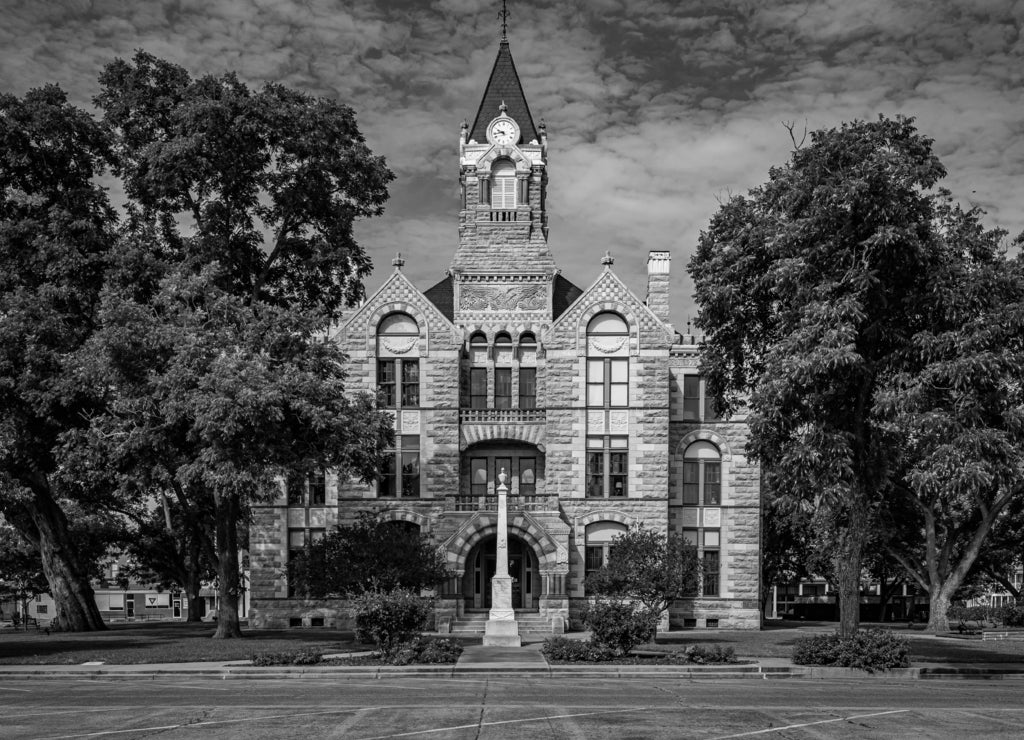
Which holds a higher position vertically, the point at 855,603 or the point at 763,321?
the point at 763,321

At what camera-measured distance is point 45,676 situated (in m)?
26.6

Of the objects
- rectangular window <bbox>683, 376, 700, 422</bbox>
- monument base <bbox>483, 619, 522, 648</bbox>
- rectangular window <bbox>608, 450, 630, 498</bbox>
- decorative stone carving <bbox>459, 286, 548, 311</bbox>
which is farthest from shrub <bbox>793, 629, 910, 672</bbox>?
decorative stone carving <bbox>459, 286, 548, 311</bbox>

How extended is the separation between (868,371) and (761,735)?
1472 centimetres

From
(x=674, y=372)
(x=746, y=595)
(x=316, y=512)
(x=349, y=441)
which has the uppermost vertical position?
(x=674, y=372)

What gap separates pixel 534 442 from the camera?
4906 cm

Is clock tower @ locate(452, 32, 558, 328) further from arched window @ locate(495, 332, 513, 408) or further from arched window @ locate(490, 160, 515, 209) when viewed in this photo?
arched window @ locate(495, 332, 513, 408)

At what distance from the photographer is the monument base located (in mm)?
35094

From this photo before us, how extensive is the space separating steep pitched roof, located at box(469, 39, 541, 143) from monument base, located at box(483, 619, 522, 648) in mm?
26221

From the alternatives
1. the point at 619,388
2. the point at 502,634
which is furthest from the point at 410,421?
the point at 502,634

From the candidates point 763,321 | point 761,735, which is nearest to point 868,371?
point 763,321

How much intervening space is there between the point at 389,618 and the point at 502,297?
2371cm

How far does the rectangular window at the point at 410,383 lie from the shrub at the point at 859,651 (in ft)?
81.2

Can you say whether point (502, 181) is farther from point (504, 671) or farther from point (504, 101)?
point (504, 671)

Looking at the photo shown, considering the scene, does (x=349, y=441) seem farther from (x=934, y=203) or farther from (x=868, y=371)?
(x=934, y=203)
